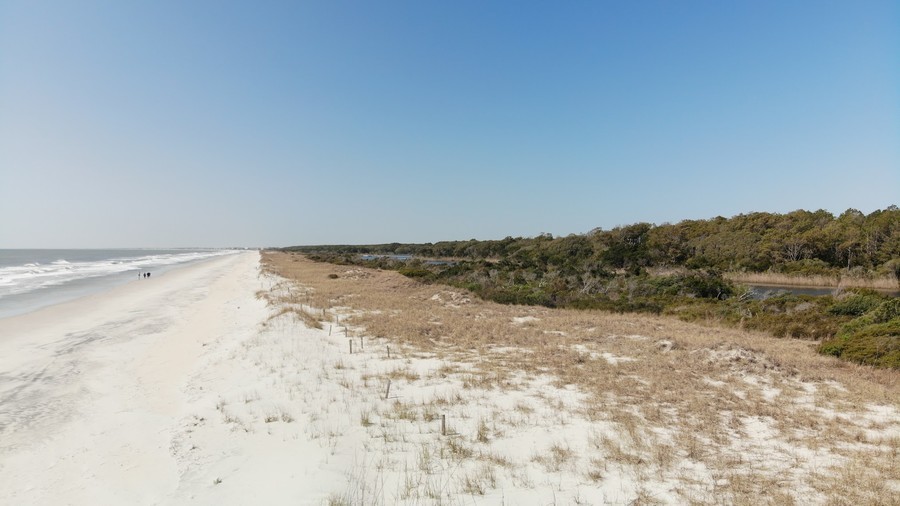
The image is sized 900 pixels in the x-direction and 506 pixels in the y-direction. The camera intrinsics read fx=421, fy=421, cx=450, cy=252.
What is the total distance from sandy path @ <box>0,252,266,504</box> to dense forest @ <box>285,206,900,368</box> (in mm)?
17987

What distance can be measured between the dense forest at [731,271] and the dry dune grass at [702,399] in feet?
9.44

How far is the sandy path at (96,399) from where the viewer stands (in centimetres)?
673

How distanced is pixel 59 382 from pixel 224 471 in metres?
9.29

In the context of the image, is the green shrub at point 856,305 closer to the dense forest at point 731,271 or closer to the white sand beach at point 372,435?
the dense forest at point 731,271

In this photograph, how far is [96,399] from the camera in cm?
1069

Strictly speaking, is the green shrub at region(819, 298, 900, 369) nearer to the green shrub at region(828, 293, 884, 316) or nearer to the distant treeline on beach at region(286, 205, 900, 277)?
the green shrub at region(828, 293, 884, 316)

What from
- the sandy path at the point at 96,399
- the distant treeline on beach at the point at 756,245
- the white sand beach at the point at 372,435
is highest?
the distant treeline on beach at the point at 756,245

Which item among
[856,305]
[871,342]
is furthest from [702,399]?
[856,305]

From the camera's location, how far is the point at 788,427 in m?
7.75

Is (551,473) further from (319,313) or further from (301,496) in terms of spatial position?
(319,313)

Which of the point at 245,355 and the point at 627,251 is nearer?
the point at 245,355

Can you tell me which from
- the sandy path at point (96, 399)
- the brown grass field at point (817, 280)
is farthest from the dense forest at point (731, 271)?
the sandy path at point (96, 399)

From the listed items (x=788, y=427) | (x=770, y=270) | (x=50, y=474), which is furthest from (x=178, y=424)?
(x=770, y=270)

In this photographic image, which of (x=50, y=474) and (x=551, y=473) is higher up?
(x=551, y=473)
